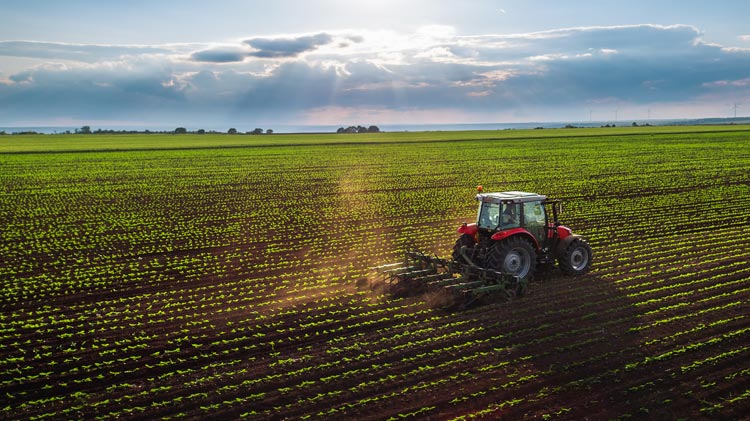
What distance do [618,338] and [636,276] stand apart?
4512mm

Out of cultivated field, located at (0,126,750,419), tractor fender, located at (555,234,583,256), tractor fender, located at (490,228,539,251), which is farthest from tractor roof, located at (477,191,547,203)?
cultivated field, located at (0,126,750,419)

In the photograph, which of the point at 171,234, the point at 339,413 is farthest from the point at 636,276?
the point at 171,234

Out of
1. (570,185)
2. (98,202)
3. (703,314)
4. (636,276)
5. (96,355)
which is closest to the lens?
(96,355)

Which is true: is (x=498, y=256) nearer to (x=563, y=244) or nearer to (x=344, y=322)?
(x=563, y=244)

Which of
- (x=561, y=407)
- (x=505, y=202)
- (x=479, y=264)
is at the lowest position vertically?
(x=561, y=407)

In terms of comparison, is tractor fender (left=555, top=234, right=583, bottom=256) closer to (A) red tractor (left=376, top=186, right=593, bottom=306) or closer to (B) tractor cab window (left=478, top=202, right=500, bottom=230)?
(A) red tractor (left=376, top=186, right=593, bottom=306)

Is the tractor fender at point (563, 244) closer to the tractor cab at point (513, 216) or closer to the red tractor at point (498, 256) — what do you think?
the red tractor at point (498, 256)

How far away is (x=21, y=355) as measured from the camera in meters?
11.1

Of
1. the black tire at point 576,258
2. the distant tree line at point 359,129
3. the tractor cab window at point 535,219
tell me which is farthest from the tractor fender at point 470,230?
the distant tree line at point 359,129

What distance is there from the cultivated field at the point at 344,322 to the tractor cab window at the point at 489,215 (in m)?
1.89

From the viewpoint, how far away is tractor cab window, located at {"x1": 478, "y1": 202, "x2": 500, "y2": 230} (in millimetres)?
14164

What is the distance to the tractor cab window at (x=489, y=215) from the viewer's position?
14.2 m

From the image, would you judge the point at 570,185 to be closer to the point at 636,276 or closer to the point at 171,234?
the point at 636,276

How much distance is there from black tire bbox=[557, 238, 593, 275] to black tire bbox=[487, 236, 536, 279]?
1210mm
